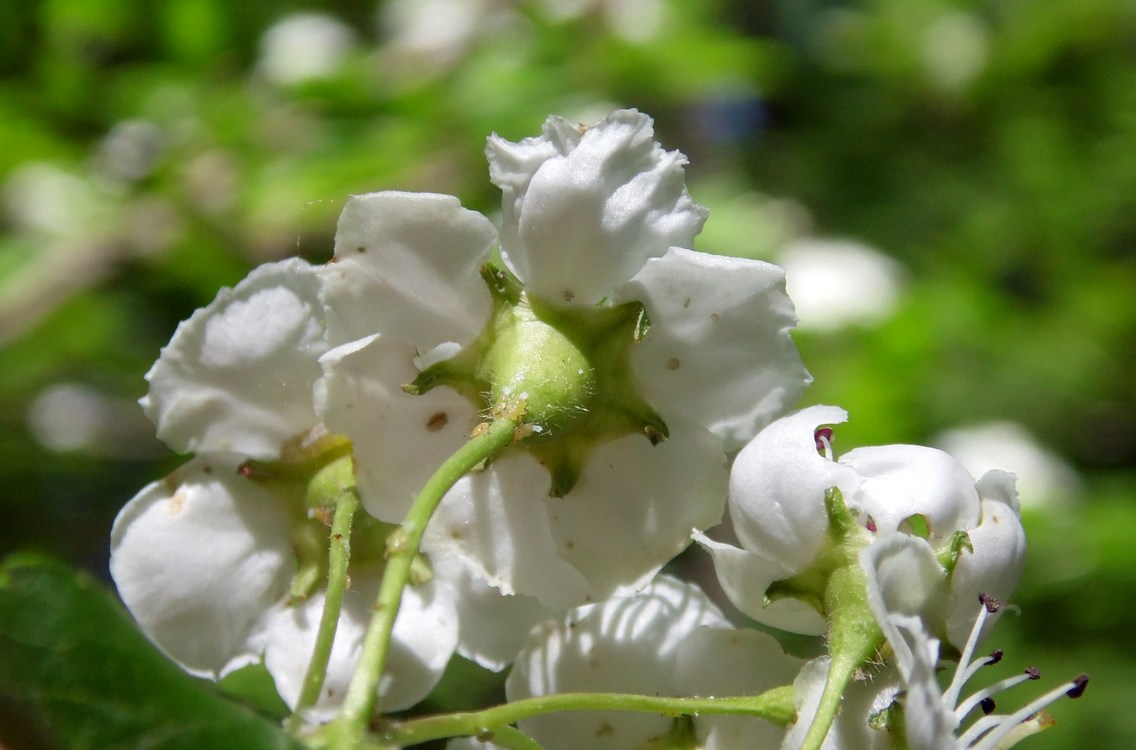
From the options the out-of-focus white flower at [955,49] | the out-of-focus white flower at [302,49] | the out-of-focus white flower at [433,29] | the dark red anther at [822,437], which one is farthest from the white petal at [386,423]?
the out-of-focus white flower at [955,49]

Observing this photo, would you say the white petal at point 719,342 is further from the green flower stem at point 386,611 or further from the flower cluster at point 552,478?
the green flower stem at point 386,611

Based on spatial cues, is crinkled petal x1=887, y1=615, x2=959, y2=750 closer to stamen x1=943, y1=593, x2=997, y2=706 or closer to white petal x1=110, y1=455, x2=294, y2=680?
stamen x1=943, y1=593, x2=997, y2=706

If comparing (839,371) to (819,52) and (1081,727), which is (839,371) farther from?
(819,52)

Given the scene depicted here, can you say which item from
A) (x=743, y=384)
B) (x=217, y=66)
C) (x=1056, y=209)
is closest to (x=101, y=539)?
(x=217, y=66)

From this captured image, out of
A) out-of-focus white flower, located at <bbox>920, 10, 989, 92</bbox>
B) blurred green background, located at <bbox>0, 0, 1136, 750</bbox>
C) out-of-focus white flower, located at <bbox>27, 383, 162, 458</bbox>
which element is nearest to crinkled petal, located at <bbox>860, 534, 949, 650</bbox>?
blurred green background, located at <bbox>0, 0, 1136, 750</bbox>

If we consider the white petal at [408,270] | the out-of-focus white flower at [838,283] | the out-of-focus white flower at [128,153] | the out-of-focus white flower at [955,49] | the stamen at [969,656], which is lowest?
the out-of-focus white flower at [838,283]

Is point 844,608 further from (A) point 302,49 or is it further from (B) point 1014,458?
(B) point 1014,458
